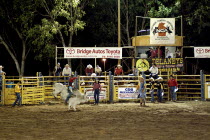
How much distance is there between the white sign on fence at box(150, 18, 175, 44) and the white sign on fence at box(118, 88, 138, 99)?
12.5ft

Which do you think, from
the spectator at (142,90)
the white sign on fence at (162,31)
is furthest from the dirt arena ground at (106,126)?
the white sign on fence at (162,31)

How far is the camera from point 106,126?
11195 mm

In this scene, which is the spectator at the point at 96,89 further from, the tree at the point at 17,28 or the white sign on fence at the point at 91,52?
the tree at the point at 17,28

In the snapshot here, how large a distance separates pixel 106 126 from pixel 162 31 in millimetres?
12317

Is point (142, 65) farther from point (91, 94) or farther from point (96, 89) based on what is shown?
point (96, 89)

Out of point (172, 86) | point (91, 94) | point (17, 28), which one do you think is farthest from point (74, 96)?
point (17, 28)

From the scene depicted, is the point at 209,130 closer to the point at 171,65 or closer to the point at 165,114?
the point at 165,114

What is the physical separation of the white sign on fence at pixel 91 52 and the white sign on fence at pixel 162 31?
8.30 ft

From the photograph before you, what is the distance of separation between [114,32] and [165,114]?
76.7 ft

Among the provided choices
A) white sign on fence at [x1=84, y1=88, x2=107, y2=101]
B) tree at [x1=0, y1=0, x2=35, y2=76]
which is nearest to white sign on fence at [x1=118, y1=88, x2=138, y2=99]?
white sign on fence at [x1=84, y1=88, x2=107, y2=101]

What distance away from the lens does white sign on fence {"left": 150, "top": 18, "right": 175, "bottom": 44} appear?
22.2 metres

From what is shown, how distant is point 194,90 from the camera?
21.8 m

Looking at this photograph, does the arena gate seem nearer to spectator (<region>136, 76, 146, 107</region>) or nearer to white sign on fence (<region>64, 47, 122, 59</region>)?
white sign on fence (<region>64, 47, 122, 59</region>)

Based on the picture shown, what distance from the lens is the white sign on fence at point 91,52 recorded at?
21328mm
